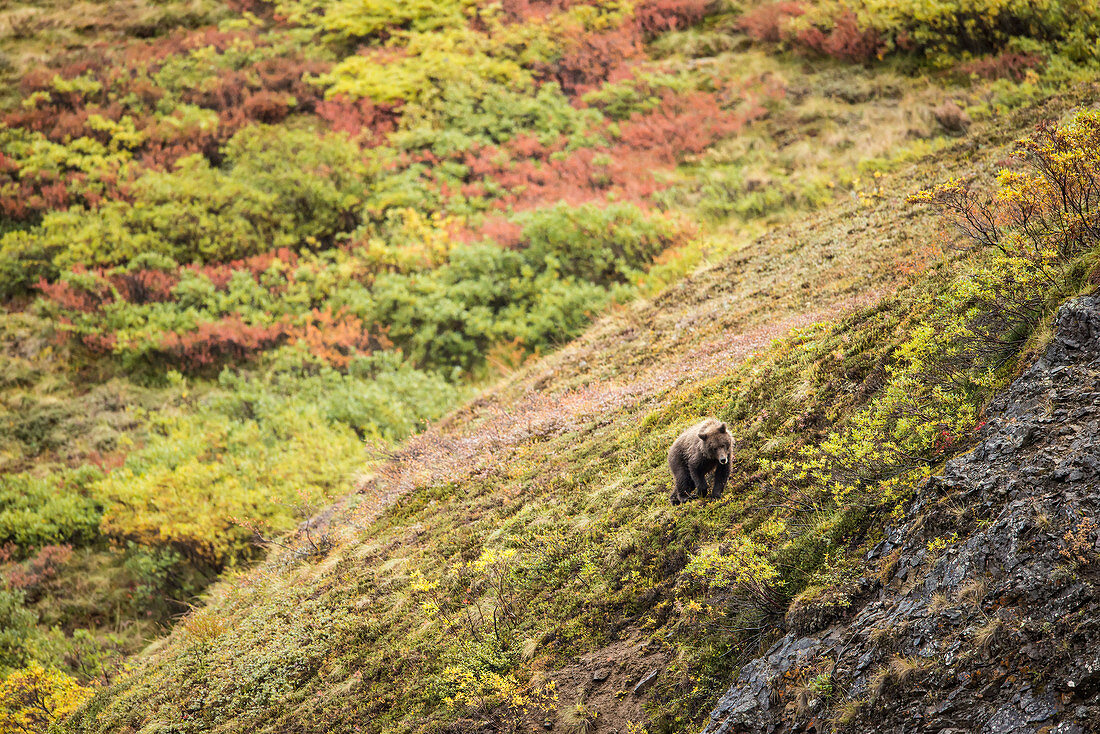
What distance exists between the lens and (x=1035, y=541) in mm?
3213

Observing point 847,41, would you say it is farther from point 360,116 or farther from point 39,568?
point 39,568

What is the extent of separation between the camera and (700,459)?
552 centimetres

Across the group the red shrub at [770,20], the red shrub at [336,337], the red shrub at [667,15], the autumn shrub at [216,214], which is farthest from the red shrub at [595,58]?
the red shrub at [336,337]

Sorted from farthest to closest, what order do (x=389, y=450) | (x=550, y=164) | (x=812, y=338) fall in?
(x=550, y=164) → (x=389, y=450) → (x=812, y=338)

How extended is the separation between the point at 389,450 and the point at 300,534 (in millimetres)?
2019

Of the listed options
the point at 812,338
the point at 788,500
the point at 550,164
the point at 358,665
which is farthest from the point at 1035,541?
the point at 550,164

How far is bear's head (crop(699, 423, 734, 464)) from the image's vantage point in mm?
5336

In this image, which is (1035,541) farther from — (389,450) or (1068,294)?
(389,450)

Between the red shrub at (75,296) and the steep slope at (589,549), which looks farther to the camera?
the red shrub at (75,296)

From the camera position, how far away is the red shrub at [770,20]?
20125mm

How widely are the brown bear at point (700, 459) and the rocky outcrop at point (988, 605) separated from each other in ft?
5.30

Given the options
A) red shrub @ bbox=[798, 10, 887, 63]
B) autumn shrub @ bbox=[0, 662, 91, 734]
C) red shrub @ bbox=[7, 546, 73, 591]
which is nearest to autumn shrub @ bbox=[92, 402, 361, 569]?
red shrub @ bbox=[7, 546, 73, 591]

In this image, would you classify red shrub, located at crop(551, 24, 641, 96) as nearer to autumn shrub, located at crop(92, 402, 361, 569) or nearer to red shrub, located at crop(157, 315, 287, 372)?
red shrub, located at crop(157, 315, 287, 372)

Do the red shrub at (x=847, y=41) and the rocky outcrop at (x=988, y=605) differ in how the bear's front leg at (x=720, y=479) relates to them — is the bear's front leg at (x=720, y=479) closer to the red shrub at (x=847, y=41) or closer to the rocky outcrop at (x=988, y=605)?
the rocky outcrop at (x=988, y=605)
